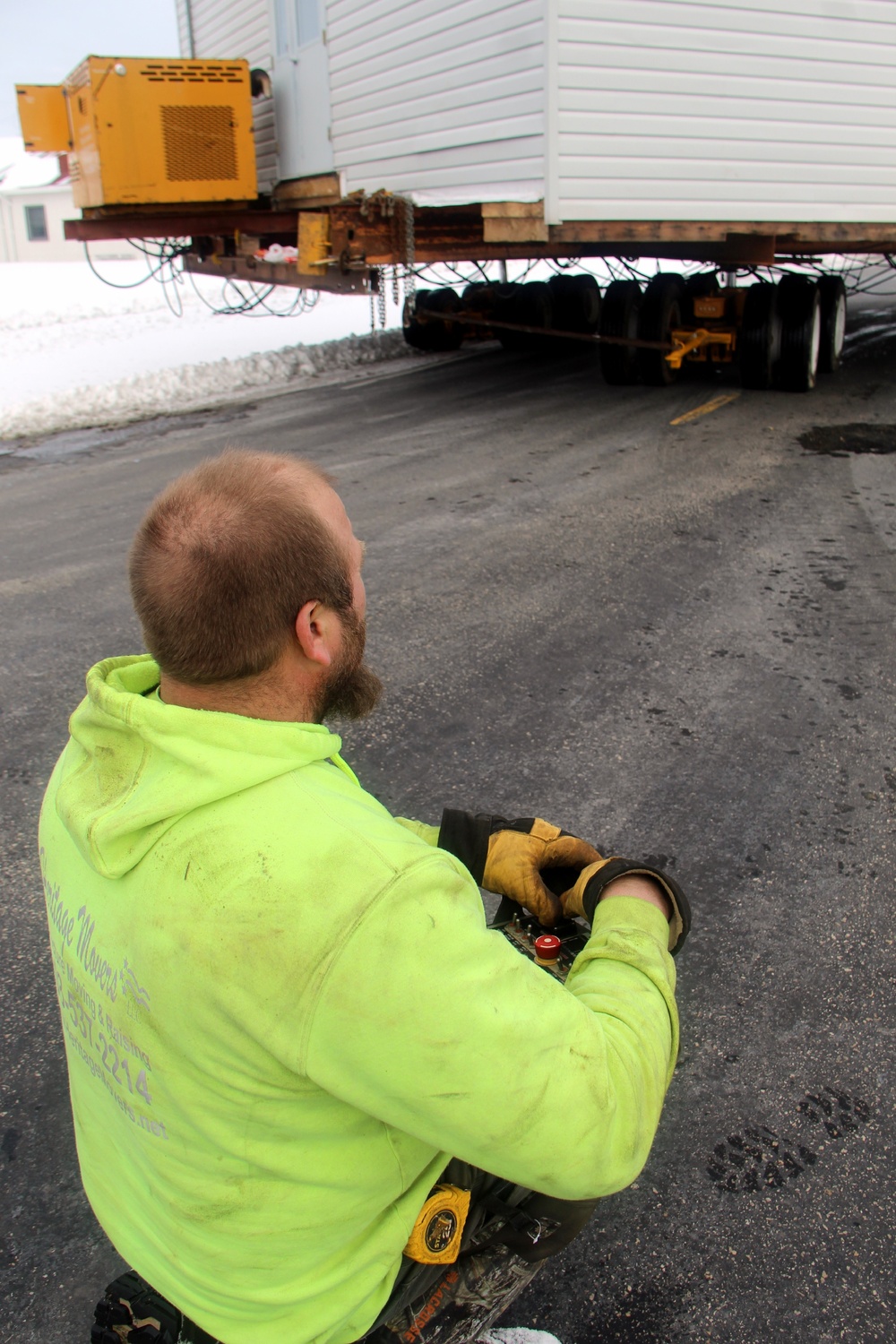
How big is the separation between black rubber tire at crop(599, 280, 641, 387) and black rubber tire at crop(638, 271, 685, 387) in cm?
9

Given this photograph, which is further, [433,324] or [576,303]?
[433,324]

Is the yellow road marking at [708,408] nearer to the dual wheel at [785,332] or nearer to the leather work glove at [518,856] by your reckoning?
the dual wheel at [785,332]

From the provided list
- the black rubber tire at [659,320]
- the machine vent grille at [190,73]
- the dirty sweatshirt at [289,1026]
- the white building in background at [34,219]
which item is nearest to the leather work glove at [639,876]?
the dirty sweatshirt at [289,1026]

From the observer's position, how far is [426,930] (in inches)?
44.8

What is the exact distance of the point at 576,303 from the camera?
13.6m

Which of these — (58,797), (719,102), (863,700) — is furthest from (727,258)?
(58,797)

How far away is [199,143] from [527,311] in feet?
15.9

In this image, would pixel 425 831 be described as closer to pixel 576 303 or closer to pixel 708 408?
pixel 708 408

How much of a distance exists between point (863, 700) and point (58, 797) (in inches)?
133

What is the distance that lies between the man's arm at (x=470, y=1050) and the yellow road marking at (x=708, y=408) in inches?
322

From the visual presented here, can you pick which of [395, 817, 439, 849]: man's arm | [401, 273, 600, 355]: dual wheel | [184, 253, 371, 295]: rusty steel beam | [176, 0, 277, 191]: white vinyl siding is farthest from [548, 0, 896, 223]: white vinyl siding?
[395, 817, 439, 849]: man's arm

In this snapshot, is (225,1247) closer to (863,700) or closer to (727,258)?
(863,700)

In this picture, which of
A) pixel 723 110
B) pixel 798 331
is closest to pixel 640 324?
pixel 798 331

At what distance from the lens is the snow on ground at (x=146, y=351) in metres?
11.1
